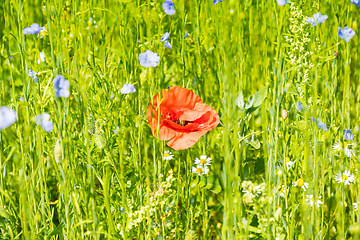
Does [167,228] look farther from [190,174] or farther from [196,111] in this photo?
[196,111]

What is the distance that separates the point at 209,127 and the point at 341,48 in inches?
50.8

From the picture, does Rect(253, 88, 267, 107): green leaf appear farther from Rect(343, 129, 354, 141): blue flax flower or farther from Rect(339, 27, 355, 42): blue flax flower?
Rect(339, 27, 355, 42): blue flax flower

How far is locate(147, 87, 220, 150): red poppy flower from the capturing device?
128cm

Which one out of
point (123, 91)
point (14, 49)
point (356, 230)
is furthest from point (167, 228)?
point (14, 49)

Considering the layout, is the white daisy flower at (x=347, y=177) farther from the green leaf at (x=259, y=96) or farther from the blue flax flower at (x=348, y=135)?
the green leaf at (x=259, y=96)

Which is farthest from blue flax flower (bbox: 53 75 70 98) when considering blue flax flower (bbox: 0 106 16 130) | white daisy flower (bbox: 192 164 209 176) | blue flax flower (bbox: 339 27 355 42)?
blue flax flower (bbox: 339 27 355 42)

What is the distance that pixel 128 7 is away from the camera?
154 centimetres

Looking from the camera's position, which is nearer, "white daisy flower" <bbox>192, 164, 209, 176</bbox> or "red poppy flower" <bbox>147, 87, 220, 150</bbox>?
"red poppy flower" <bbox>147, 87, 220, 150</bbox>

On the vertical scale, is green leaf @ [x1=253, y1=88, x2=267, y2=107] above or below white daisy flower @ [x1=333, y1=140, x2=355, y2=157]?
above

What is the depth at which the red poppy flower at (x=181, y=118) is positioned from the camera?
128cm

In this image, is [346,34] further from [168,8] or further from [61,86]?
[61,86]

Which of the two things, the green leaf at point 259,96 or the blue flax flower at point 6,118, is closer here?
the blue flax flower at point 6,118

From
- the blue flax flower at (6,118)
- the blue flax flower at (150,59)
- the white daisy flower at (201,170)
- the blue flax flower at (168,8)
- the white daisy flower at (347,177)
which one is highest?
the blue flax flower at (168,8)

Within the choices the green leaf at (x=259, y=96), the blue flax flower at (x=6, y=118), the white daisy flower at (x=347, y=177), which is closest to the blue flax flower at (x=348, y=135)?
the white daisy flower at (x=347, y=177)
